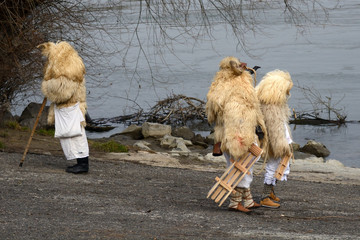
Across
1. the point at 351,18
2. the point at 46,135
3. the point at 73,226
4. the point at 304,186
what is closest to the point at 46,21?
the point at 46,135

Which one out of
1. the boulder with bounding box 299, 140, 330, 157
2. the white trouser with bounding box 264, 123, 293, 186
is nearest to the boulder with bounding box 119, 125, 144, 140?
the boulder with bounding box 299, 140, 330, 157

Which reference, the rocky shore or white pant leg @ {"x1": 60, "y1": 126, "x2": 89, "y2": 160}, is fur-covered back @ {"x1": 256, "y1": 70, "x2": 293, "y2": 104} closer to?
the rocky shore

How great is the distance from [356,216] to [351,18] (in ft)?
87.7

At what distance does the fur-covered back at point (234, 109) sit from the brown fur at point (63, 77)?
2.19m

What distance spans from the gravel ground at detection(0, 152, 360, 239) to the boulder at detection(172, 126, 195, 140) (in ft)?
18.9

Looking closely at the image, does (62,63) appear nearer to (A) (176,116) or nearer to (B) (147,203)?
(B) (147,203)

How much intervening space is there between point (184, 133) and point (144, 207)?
28.0 feet

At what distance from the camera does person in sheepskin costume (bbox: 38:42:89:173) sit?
27.8 feet

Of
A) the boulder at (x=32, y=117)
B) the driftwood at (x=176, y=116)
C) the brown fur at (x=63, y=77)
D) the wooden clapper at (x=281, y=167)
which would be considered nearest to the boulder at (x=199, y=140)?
the driftwood at (x=176, y=116)

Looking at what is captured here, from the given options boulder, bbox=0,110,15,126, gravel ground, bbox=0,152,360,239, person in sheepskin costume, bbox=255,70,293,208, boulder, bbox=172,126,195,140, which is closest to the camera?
gravel ground, bbox=0,152,360,239

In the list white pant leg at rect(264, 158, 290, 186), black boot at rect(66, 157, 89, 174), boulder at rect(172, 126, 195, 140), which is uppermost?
white pant leg at rect(264, 158, 290, 186)

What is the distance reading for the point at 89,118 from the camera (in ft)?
58.4

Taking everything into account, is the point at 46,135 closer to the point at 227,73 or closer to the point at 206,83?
the point at 227,73

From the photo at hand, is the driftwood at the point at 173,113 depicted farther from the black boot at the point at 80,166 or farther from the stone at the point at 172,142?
the black boot at the point at 80,166
